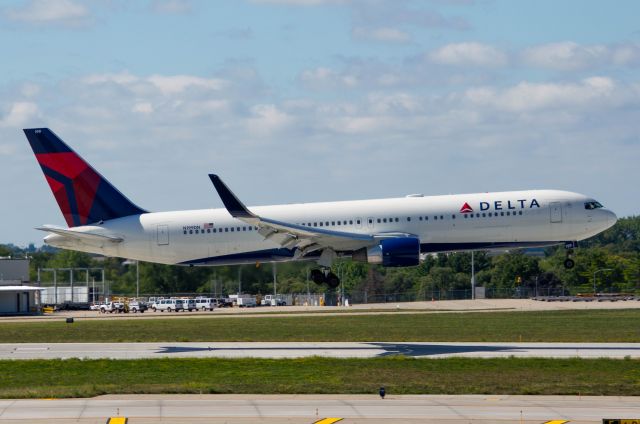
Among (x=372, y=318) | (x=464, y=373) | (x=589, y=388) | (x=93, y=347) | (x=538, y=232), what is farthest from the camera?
(x=372, y=318)

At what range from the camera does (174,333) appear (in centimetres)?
6175

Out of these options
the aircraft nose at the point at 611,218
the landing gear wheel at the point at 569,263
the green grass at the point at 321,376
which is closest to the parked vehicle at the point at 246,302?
the landing gear wheel at the point at 569,263

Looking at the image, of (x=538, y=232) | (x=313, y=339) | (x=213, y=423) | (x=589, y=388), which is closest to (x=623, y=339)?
(x=538, y=232)

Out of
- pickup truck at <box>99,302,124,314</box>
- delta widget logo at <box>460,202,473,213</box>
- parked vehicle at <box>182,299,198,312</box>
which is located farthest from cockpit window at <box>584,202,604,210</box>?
pickup truck at <box>99,302,124,314</box>

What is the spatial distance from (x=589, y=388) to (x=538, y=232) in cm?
2747

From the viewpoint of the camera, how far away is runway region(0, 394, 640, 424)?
2800 cm

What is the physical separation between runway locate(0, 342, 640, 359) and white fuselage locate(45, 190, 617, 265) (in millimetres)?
10840

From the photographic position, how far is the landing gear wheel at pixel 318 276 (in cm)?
6219

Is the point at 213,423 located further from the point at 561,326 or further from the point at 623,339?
the point at 561,326

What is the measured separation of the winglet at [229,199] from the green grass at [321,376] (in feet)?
44.2

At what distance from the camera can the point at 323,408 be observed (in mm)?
30156

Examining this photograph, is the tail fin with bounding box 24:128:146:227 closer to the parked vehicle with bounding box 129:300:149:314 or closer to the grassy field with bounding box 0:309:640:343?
the grassy field with bounding box 0:309:640:343

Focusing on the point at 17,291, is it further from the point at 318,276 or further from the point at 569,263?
the point at 569,263

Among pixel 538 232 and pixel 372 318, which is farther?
pixel 372 318
